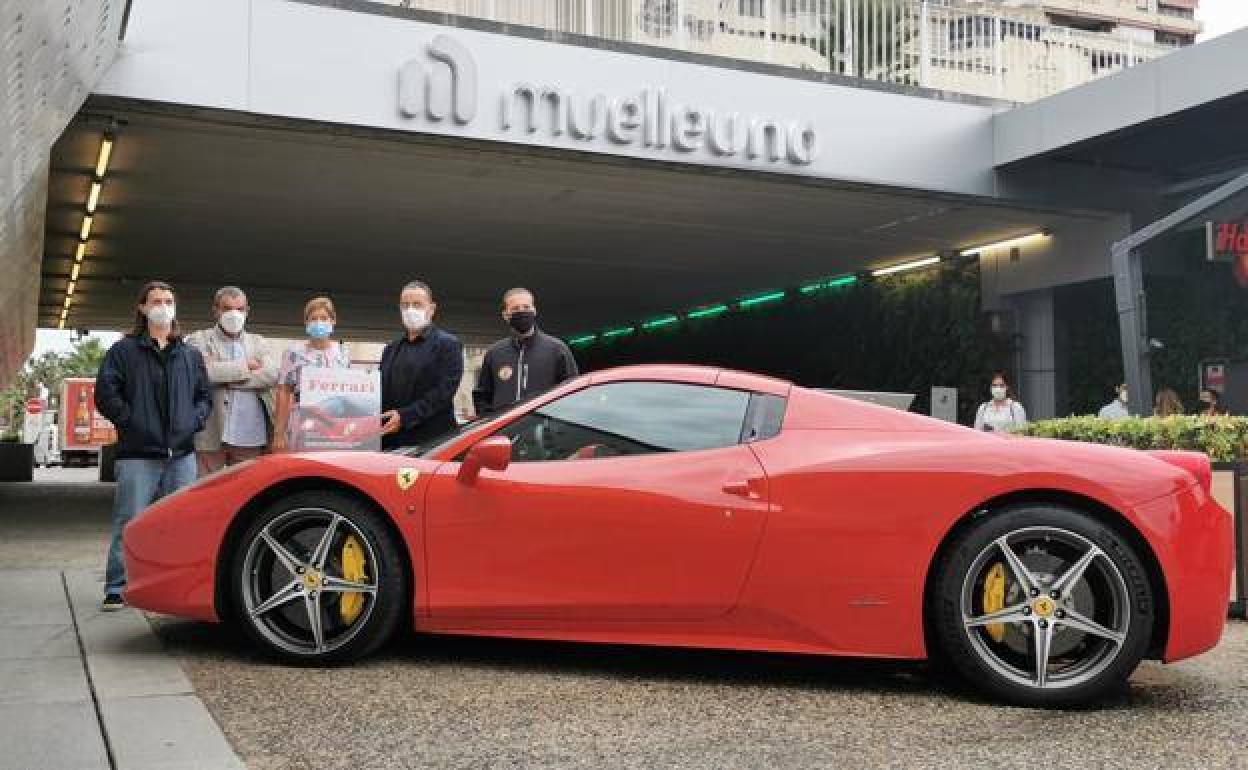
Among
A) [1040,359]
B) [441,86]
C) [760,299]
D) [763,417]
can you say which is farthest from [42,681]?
[760,299]

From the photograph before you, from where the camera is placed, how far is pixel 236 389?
6328mm

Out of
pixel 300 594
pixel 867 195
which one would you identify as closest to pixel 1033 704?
pixel 300 594


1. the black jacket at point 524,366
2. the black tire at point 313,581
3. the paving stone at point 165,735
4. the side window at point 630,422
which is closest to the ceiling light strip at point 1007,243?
the black jacket at point 524,366

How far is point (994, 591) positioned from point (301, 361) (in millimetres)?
3727

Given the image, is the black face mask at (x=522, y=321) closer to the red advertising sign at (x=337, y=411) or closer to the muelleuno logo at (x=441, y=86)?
the red advertising sign at (x=337, y=411)

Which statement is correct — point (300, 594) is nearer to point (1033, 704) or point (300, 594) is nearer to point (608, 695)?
point (608, 695)

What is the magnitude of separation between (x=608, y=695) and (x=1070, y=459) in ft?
6.08

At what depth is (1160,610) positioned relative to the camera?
4047 mm

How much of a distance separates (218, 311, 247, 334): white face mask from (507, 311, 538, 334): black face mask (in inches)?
57.5

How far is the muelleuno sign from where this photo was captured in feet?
34.8

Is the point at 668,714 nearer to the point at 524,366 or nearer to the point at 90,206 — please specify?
the point at 524,366

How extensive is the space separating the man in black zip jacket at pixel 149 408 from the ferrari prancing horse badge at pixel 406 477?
1880 mm

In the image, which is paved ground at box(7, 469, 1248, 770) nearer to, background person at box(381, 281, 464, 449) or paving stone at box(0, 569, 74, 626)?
paving stone at box(0, 569, 74, 626)

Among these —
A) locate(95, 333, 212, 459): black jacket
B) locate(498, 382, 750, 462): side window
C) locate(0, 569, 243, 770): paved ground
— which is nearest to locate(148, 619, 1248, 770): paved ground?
locate(0, 569, 243, 770): paved ground
